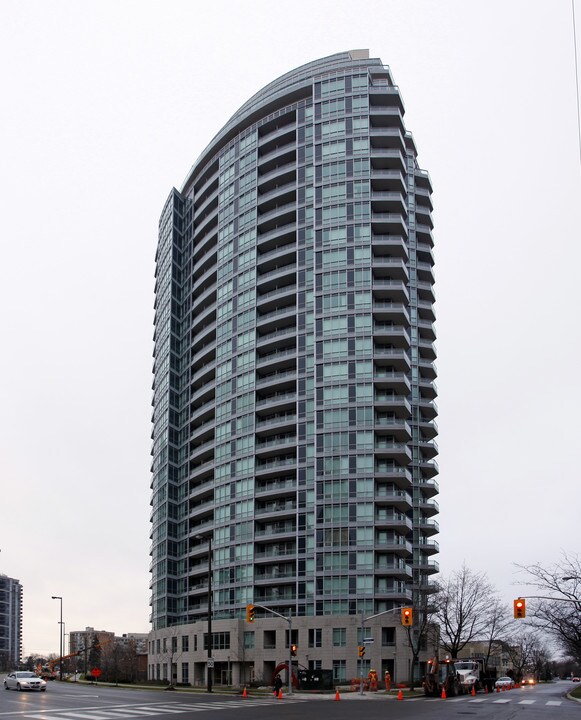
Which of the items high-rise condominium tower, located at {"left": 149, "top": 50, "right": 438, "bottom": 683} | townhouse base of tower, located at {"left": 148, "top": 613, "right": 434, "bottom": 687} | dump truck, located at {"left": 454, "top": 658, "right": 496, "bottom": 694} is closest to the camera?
dump truck, located at {"left": 454, "top": 658, "right": 496, "bottom": 694}

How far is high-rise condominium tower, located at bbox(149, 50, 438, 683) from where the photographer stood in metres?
99.2

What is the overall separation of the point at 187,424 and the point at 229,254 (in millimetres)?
28690

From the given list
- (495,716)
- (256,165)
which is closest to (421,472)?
(256,165)

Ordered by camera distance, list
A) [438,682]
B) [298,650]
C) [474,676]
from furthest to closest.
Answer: [298,650]
[474,676]
[438,682]

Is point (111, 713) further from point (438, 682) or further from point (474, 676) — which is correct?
point (474, 676)

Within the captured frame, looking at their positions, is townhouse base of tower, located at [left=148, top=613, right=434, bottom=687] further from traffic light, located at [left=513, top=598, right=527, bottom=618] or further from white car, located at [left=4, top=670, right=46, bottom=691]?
traffic light, located at [left=513, top=598, right=527, bottom=618]

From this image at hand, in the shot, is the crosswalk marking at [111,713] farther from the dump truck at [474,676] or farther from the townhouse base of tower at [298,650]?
the townhouse base of tower at [298,650]

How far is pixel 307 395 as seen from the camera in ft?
343

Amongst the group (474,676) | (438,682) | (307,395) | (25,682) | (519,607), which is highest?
(307,395)

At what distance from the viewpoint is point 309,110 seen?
11544cm

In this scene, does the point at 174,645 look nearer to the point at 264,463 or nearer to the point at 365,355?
the point at 264,463

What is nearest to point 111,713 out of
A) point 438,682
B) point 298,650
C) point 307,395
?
point 438,682

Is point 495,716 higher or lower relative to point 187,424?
lower

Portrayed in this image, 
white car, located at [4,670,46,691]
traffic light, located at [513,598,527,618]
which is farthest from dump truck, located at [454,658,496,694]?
white car, located at [4,670,46,691]
